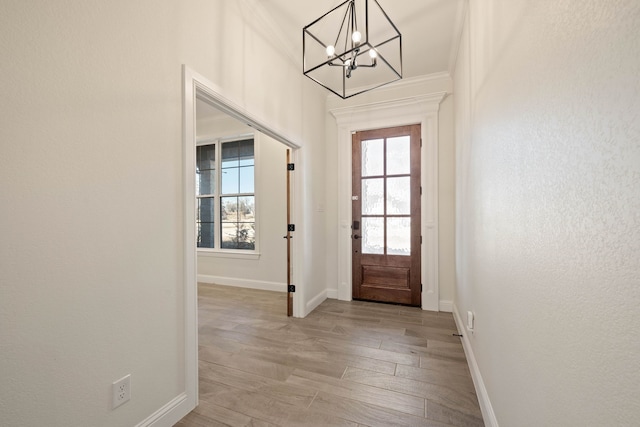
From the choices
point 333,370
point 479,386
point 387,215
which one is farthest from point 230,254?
point 479,386

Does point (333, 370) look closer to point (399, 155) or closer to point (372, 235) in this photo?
point (372, 235)

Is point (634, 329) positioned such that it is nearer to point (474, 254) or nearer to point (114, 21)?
point (474, 254)

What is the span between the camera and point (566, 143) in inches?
28.5

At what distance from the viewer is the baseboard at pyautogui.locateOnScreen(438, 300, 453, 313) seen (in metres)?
3.34

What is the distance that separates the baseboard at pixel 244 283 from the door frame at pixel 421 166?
3.51ft

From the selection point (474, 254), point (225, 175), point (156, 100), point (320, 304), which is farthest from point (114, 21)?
point (225, 175)

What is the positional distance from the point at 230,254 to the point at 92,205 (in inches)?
139

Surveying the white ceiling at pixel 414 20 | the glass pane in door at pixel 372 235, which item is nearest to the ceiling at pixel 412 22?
the white ceiling at pixel 414 20

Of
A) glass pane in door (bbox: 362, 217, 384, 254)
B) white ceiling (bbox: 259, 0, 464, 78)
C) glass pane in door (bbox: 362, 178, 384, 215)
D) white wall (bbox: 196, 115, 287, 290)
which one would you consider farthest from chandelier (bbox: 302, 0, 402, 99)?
glass pane in door (bbox: 362, 217, 384, 254)

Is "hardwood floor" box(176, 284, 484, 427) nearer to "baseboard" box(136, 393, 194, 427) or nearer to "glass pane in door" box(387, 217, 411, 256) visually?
"baseboard" box(136, 393, 194, 427)

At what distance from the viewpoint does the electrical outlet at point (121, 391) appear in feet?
4.23

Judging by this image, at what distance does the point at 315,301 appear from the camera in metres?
3.48

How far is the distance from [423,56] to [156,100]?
2806 millimetres

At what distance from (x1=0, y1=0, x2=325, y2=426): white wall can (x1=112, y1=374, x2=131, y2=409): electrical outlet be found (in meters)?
0.03
